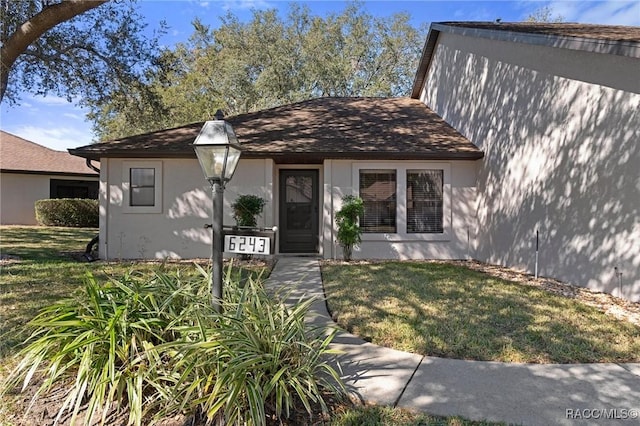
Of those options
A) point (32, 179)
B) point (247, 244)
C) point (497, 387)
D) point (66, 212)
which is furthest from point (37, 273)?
point (32, 179)

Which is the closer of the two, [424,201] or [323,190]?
[424,201]

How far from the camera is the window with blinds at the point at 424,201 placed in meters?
9.55

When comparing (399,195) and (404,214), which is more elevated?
(399,195)

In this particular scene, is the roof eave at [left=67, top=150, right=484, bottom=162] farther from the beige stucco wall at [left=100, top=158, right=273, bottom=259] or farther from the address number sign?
the address number sign

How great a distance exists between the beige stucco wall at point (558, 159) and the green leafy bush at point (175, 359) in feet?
17.1

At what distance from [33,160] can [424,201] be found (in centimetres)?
1964

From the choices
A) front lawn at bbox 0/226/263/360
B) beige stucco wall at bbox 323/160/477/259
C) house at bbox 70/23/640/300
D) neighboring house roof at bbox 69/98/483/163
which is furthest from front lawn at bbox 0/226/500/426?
neighboring house roof at bbox 69/98/483/163

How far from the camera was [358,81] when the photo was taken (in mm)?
25578

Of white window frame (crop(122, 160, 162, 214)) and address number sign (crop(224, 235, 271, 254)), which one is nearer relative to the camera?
address number sign (crop(224, 235, 271, 254))

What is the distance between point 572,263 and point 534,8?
81.4 ft

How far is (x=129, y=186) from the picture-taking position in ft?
30.8

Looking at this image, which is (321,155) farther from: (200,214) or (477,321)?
(477,321)

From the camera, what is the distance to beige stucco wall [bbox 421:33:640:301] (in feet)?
18.0

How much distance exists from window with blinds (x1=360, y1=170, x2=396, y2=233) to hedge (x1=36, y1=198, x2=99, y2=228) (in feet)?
49.3
